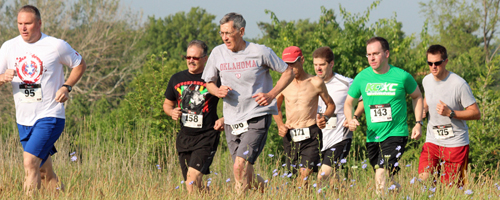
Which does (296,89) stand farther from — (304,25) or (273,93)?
(304,25)

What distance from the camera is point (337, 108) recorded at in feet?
19.1

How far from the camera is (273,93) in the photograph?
441 cm

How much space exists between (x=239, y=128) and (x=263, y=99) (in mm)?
435

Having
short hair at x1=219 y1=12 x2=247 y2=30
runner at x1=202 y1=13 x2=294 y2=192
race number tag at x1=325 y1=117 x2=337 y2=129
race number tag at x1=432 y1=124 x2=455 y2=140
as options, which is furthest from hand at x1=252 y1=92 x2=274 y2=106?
race number tag at x1=432 y1=124 x2=455 y2=140

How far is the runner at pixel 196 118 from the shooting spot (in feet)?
16.7

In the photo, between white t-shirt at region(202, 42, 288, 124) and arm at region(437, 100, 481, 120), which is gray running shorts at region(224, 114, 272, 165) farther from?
arm at region(437, 100, 481, 120)

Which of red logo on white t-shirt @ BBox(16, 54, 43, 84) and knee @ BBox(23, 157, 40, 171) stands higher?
red logo on white t-shirt @ BBox(16, 54, 43, 84)

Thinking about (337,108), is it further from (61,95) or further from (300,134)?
(61,95)

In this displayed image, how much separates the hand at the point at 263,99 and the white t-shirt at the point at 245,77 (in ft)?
0.71

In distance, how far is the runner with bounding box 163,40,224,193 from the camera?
5078 mm

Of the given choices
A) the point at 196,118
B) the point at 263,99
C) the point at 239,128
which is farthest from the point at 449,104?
the point at 196,118

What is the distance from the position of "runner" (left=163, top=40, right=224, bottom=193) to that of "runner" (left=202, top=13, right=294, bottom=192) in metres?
0.41

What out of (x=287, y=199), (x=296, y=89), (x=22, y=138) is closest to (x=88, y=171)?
(x=22, y=138)

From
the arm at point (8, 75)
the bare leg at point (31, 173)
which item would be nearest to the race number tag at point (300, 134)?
the bare leg at point (31, 173)
